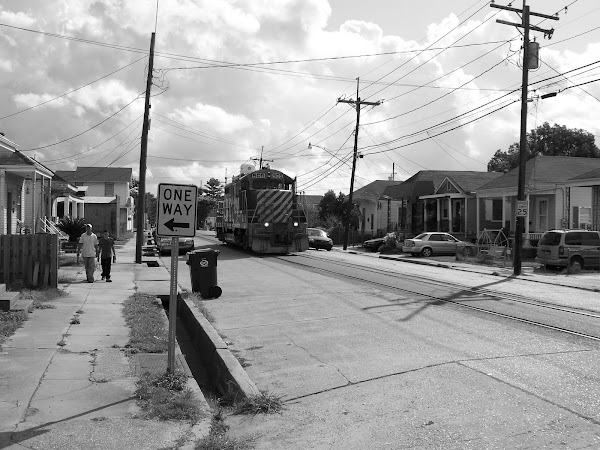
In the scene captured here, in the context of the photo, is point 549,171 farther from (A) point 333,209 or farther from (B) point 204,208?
(B) point 204,208

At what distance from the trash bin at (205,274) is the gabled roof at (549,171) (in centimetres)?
2458

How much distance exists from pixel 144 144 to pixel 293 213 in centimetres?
797

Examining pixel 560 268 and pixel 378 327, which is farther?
pixel 560 268

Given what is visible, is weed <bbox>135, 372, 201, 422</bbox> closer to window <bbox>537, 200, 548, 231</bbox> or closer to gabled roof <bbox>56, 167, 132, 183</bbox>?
window <bbox>537, 200, 548, 231</bbox>

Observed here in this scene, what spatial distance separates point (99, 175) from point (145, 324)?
75623mm

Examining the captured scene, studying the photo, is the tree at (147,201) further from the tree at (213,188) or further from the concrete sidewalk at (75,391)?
the concrete sidewalk at (75,391)

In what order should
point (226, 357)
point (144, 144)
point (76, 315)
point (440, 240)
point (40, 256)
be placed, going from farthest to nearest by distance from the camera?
point (440, 240)
point (144, 144)
point (40, 256)
point (76, 315)
point (226, 357)

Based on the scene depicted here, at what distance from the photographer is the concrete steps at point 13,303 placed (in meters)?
10.9

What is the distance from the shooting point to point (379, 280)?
1844cm

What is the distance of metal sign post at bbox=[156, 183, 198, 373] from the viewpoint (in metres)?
7.16

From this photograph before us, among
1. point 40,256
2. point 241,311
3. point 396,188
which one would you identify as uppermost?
point 396,188

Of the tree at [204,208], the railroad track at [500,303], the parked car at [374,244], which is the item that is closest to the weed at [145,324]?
the railroad track at [500,303]

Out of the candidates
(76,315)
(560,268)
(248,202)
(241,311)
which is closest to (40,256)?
(76,315)

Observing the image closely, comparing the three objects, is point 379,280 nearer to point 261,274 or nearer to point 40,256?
point 261,274
